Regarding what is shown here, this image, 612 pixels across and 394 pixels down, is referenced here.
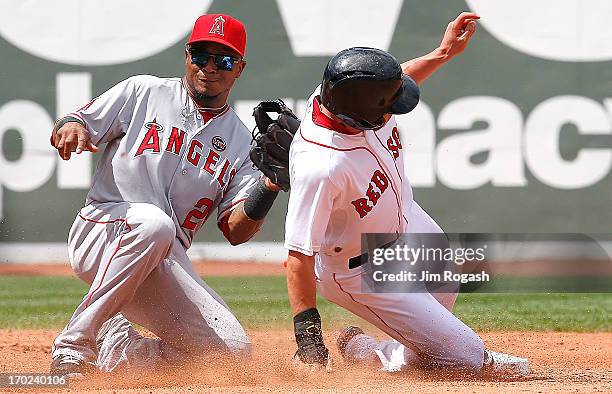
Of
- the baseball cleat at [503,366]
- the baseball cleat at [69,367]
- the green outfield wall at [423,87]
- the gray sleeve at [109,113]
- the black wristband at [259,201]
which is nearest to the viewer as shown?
the baseball cleat at [69,367]

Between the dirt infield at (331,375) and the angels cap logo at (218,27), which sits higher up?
the angels cap logo at (218,27)

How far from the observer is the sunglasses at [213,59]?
14.6ft

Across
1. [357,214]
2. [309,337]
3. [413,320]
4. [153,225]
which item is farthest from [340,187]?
[153,225]

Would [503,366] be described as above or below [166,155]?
below

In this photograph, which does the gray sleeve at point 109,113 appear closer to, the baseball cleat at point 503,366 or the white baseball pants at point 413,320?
the white baseball pants at point 413,320

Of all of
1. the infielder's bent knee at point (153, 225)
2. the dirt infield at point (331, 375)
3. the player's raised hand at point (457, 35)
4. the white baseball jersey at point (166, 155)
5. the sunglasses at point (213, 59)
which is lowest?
the dirt infield at point (331, 375)

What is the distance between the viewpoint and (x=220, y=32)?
4.46 metres

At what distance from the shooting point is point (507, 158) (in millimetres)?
8094

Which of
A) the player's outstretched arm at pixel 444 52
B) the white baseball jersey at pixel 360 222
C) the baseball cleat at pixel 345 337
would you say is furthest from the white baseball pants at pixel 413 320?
the player's outstretched arm at pixel 444 52

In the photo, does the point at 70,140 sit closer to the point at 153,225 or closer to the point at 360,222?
the point at 153,225

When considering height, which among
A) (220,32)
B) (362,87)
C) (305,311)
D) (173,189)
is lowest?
(305,311)

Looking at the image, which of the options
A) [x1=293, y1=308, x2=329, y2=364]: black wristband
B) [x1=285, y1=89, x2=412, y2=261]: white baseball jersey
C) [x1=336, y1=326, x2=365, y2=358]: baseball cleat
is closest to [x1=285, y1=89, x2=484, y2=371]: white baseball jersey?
[x1=285, y1=89, x2=412, y2=261]: white baseball jersey

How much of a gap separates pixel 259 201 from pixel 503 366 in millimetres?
1248

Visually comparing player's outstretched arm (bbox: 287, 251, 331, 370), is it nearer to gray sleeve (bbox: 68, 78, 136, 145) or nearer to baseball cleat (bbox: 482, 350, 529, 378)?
baseball cleat (bbox: 482, 350, 529, 378)
